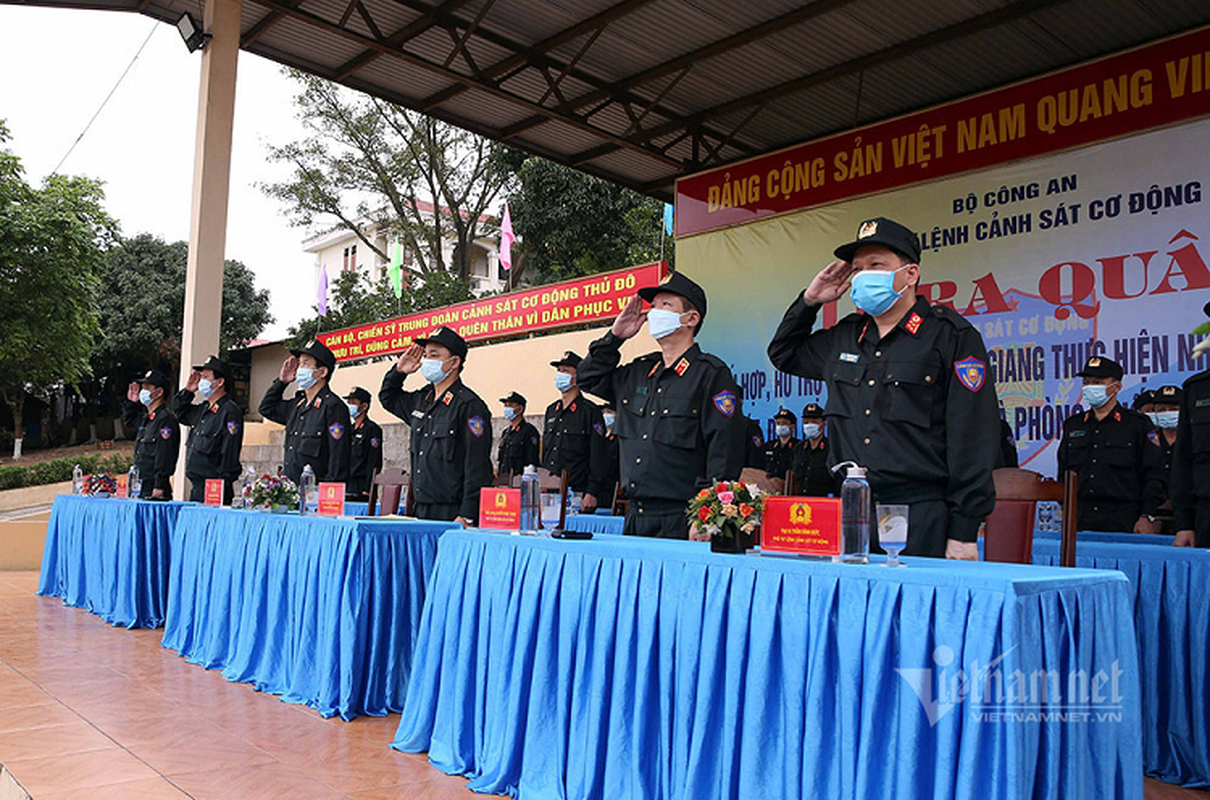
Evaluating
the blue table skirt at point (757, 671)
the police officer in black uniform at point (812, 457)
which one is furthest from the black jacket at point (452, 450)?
the police officer in black uniform at point (812, 457)

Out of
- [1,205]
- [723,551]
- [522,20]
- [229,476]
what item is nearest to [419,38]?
[522,20]

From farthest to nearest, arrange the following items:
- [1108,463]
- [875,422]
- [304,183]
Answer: [304,183]
[1108,463]
[875,422]

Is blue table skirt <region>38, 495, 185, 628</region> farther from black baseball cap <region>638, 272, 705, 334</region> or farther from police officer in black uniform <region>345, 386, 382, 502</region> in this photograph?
black baseball cap <region>638, 272, 705, 334</region>

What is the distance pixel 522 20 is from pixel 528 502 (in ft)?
17.9

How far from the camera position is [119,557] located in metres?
5.77

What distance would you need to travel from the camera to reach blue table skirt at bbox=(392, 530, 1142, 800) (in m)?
1.67

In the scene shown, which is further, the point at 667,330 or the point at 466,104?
the point at 466,104

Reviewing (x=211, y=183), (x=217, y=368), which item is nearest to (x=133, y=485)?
(x=217, y=368)

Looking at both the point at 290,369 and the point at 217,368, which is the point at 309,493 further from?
the point at 217,368

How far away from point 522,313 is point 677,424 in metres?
8.33

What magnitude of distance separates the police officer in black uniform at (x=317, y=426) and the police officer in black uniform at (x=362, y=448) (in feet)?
8.30

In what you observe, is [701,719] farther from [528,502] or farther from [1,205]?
[1,205]

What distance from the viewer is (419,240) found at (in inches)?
840

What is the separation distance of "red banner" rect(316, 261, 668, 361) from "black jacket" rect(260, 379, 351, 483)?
345cm
